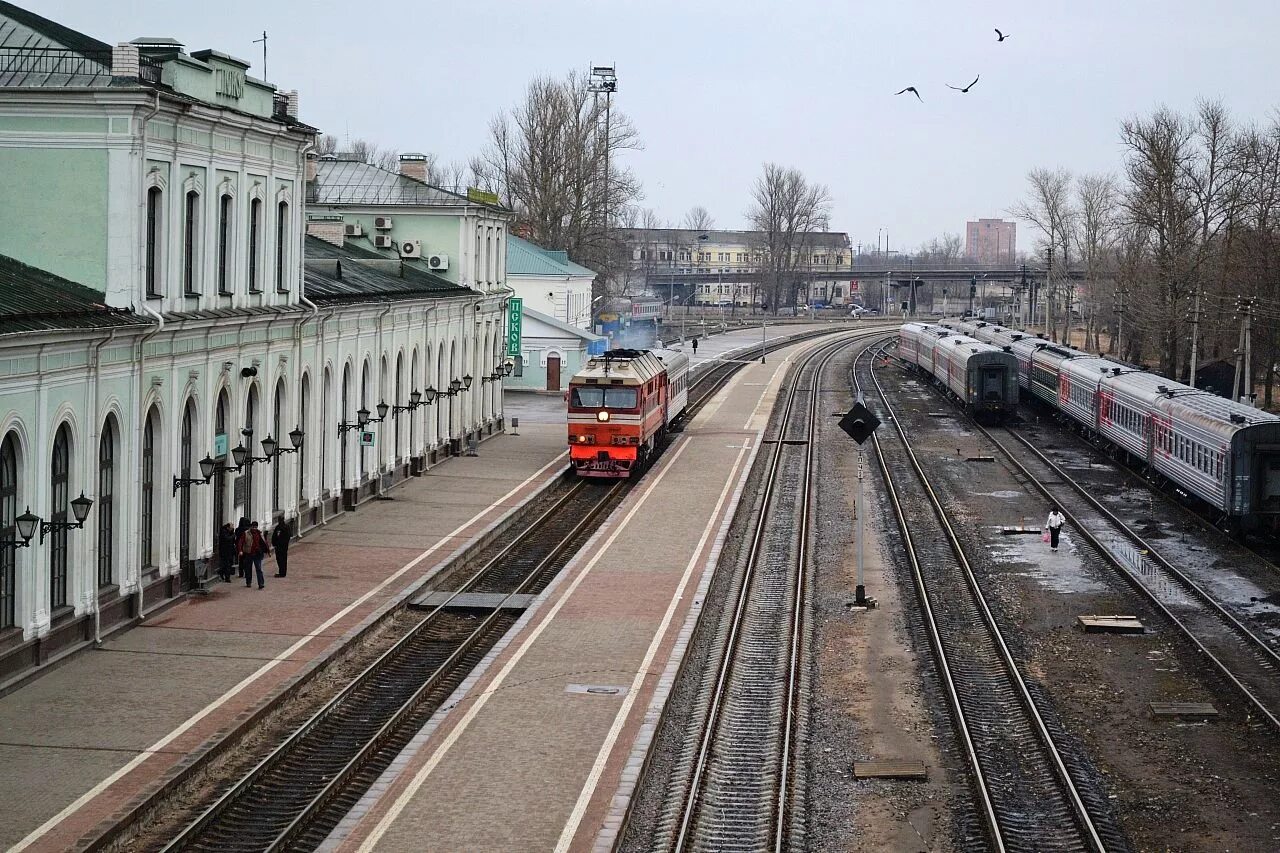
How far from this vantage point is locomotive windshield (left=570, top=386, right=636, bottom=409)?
39.8m

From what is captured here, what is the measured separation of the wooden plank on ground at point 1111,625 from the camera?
79.9 feet

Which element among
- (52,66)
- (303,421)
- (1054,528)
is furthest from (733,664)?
(52,66)

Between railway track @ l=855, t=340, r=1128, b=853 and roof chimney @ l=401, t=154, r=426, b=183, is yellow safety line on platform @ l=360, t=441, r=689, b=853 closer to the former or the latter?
railway track @ l=855, t=340, r=1128, b=853

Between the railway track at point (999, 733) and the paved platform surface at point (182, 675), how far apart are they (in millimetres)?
8421

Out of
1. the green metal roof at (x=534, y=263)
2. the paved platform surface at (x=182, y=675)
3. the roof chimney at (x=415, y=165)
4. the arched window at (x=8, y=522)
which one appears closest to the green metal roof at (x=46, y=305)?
the arched window at (x=8, y=522)

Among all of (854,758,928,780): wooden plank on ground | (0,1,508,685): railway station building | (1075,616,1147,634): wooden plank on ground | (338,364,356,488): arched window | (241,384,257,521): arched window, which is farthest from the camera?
(338,364,356,488): arched window

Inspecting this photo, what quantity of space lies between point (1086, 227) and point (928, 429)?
5947 centimetres

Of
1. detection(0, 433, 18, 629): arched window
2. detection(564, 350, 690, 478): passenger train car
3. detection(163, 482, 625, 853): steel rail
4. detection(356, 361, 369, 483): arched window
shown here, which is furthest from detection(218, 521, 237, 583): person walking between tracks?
detection(564, 350, 690, 478): passenger train car

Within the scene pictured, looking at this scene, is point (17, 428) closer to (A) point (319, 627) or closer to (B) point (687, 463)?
(A) point (319, 627)

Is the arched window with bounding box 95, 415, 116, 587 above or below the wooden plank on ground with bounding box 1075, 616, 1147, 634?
above

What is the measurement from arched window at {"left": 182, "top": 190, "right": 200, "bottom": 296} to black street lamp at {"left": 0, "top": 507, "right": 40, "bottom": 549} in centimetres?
644

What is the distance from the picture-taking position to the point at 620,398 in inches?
1566

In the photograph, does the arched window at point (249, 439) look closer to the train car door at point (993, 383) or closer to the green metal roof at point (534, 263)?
the train car door at point (993, 383)

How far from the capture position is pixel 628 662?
69.5 ft
